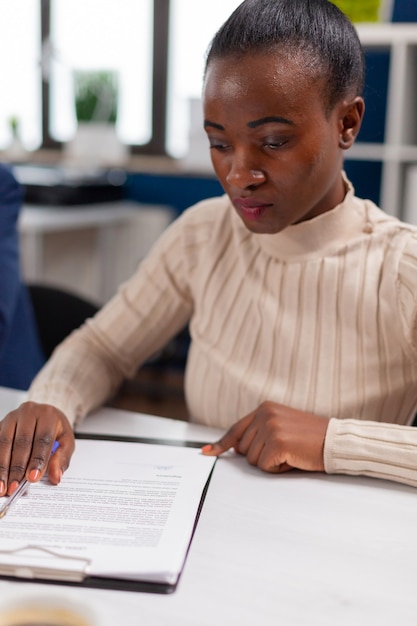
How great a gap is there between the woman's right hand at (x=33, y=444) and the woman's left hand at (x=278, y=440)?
18 cm

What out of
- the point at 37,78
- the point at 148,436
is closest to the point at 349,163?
the point at 37,78

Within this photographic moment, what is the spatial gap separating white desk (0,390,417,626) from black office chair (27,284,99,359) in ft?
2.36

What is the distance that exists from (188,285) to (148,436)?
31 centimetres

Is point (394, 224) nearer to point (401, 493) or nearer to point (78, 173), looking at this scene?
point (401, 493)

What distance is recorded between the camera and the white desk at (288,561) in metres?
0.60

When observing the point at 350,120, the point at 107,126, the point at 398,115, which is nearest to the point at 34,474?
the point at 350,120

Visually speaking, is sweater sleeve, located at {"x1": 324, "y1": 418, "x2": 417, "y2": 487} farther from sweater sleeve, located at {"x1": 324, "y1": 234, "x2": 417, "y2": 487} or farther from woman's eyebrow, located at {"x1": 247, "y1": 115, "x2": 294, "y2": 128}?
woman's eyebrow, located at {"x1": 247, "y1": 115, "x2": 294, "y2": 128}

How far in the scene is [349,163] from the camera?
2928mm

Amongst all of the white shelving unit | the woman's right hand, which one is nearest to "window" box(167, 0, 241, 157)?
the white shelving unit

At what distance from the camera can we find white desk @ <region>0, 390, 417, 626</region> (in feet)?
1.96

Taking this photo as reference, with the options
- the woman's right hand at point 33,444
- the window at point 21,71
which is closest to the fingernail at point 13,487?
the woman's right hand at point 33,444

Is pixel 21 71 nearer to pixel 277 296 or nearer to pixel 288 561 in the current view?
pixel 277 296

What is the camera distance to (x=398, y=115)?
8.04ft

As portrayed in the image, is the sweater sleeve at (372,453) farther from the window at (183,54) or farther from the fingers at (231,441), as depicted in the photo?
the window at (183,54)
